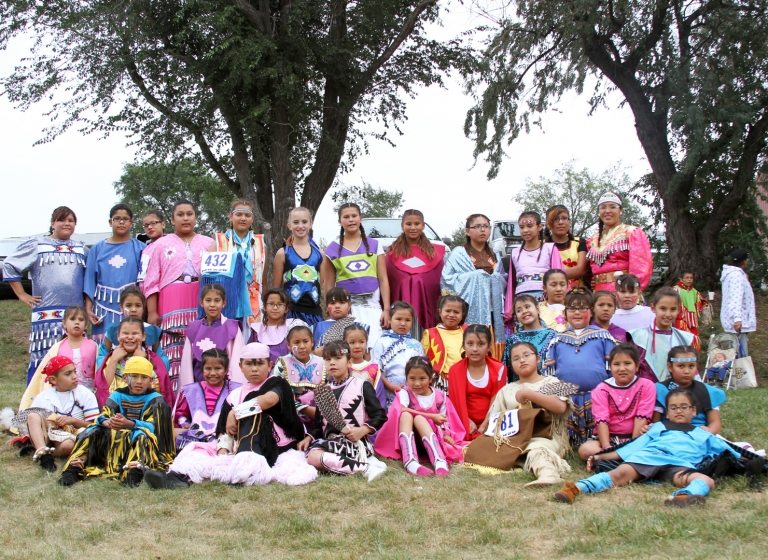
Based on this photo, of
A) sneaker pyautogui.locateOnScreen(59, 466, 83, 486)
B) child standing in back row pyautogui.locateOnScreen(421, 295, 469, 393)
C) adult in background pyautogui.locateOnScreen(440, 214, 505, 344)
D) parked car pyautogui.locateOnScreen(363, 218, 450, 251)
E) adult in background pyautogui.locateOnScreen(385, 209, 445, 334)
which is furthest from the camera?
parked car pyautogui.locateOnScreen(363, 218, 450, 251)

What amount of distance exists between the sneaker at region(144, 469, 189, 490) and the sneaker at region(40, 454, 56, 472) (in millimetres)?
820

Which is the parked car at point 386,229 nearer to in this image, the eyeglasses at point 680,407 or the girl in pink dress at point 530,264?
the girl in pink dress at point 530,264

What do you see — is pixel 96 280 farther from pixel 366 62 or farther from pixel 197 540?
pixel 366 62

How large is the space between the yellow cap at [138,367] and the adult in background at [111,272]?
1.28 meters

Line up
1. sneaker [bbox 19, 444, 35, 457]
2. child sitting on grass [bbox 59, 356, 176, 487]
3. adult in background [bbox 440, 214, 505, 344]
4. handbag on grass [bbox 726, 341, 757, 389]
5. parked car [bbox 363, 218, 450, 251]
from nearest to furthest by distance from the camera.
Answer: child sitting on grass [bbox 59, 356, 176, 487]
sneaker [bbox 19, 444, 35, 457]
adult in background [bbox 440, 214, 505, 344]
handbag on grass [bbox 726, 341, 757, 389]
parked car [bbox 363, 218, 450, 251]

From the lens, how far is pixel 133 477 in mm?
4586

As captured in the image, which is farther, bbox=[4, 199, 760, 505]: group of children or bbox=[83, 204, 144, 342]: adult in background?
bbox=[83, 204, 144, 342]: adult in background

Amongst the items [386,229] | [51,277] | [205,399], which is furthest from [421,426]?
[386,229]

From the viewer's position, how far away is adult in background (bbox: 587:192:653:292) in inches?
246

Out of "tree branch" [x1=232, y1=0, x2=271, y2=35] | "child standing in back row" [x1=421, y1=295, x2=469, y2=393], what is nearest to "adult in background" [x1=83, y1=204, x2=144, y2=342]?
"child standing in back row" [x1=421, y1=295, x2=469, y2=393]

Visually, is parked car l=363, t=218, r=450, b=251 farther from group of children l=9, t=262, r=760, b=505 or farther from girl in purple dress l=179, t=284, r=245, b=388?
girl in purple dress l=179, t=284, r=245, b=388

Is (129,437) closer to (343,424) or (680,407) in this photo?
(343,424)

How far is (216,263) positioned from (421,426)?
1970 mm

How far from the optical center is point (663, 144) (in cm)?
1208
